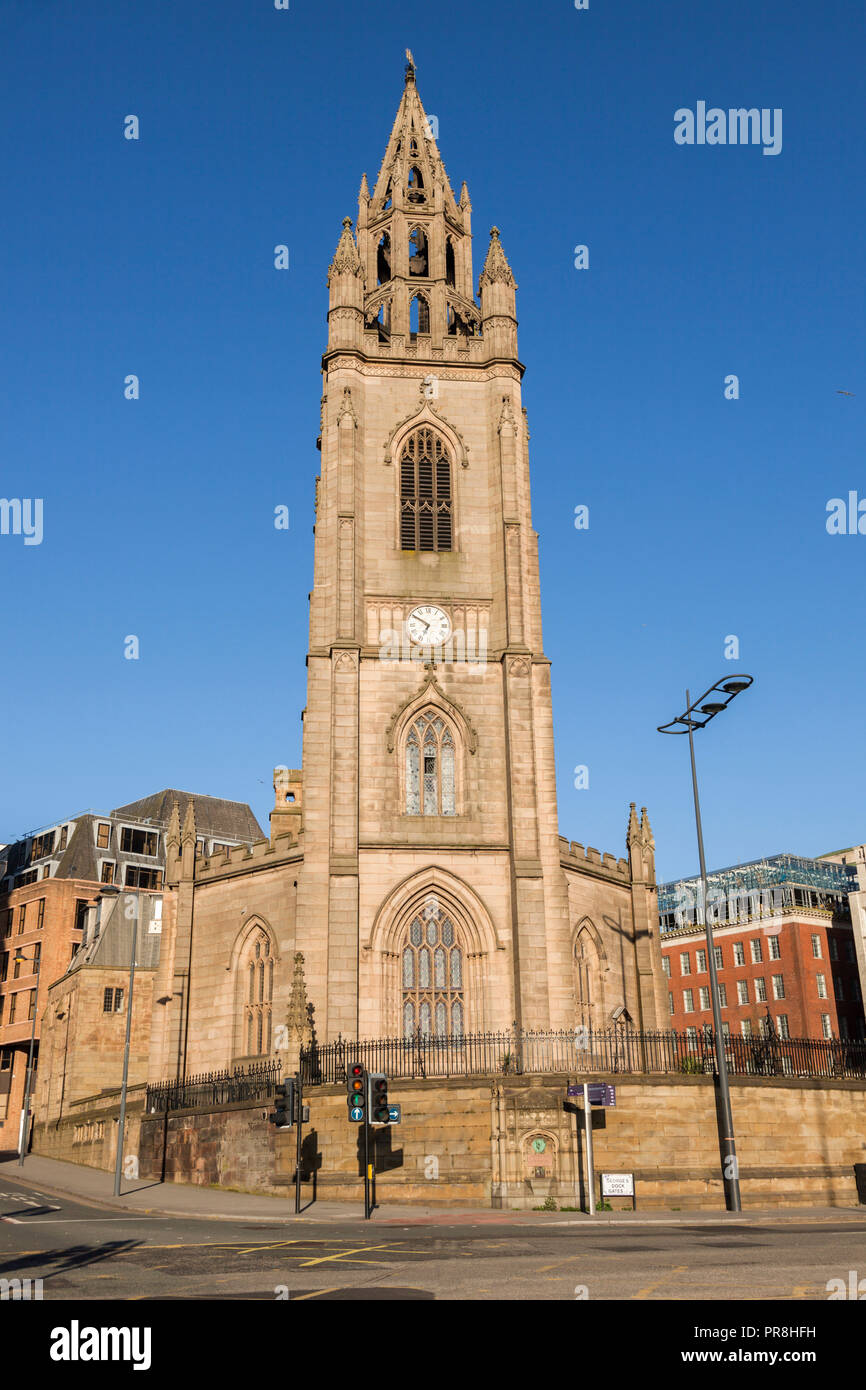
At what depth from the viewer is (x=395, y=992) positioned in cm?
3619

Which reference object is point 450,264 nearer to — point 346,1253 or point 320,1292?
point 346,1253

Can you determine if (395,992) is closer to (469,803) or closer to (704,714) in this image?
(469,803)

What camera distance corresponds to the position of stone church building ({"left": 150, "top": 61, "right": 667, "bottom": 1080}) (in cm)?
3631

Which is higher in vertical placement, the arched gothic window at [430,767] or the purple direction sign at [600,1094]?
the arched gothic window at [430,767]

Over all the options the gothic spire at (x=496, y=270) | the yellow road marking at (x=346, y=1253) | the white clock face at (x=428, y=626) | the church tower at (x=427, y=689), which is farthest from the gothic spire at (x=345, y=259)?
the yellow road marking at (x=346, y=1253)

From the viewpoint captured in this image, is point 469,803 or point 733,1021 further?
point 733,1021

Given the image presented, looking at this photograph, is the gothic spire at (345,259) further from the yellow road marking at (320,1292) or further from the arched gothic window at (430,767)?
the yellow road marking at (320,1292)

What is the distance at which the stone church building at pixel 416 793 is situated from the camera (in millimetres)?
36312

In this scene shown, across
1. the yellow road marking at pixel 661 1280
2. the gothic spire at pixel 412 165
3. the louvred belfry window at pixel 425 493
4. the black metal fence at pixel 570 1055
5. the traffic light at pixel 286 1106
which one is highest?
the gothic spire at pixel 412 165

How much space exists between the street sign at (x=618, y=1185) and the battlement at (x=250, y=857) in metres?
15.6

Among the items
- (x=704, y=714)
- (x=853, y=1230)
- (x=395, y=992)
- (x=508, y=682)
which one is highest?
(x=508, y=682)

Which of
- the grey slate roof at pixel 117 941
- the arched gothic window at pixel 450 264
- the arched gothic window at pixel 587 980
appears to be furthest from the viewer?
Result: the grey slate roof at pixel 117 941
